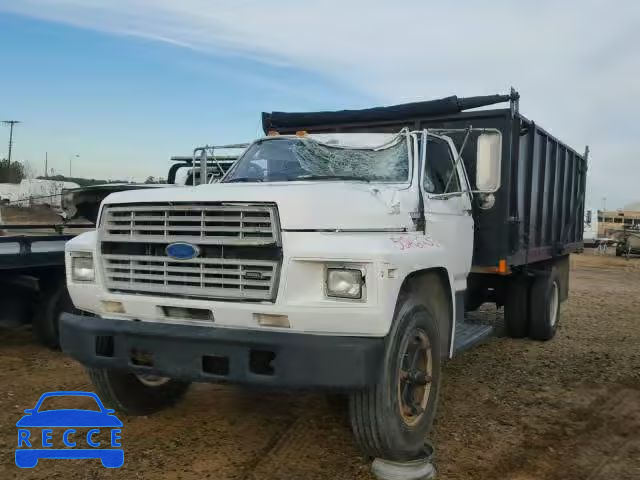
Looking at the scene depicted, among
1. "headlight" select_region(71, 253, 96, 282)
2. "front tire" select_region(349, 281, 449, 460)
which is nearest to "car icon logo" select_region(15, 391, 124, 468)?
"headlight" select_region(71, 253, 96, 282)

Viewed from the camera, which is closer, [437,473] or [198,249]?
[198,249]

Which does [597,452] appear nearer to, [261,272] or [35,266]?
[261,272]

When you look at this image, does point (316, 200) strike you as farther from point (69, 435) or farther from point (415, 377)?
point (69, 435)

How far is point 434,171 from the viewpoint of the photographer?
5.22 meters

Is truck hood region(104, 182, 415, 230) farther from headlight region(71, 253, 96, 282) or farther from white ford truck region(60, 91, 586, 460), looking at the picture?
headlight region(71, 253, 96, 282)

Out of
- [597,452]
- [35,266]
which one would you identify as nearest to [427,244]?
[597,452]

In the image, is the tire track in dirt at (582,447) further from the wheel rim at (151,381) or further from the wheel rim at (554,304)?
the wheel rim at (554,304)

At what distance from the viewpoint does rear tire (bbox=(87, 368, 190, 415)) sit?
15.2ft

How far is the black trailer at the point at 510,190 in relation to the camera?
6141 millimetres

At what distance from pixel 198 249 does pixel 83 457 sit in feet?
5.50

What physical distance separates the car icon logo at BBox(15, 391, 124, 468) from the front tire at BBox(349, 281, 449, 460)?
5.40 ft

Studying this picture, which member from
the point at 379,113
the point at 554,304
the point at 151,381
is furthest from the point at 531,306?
the point at 151,381

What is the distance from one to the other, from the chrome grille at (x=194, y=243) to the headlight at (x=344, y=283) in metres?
0.30

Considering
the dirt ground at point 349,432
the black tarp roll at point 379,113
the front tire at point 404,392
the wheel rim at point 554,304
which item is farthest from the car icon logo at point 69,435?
the wheel rim at point 554,304
